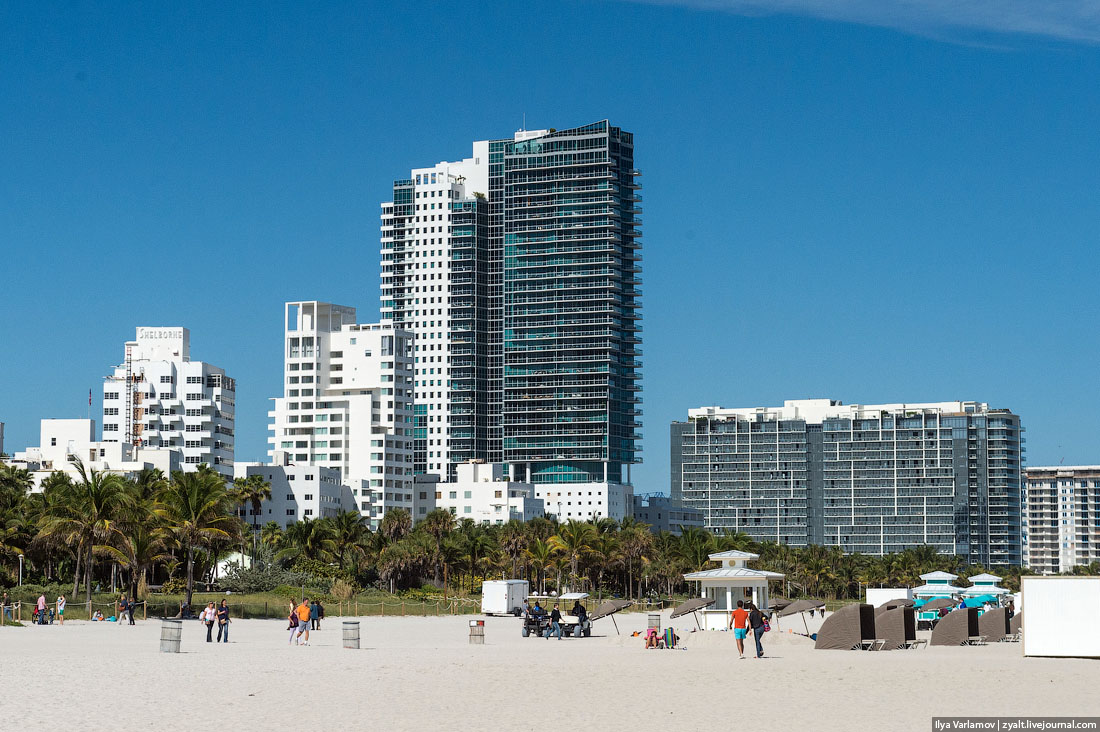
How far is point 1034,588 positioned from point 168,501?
42379 mm

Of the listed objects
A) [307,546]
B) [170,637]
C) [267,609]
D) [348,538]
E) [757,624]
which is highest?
[757,624]

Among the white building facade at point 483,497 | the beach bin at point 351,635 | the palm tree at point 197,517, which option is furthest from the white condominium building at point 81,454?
the beach bin at point 351,635

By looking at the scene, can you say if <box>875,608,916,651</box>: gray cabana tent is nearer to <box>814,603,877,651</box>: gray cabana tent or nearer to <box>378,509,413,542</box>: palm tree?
<box>814,603,877,651</box>: gray cabana tent

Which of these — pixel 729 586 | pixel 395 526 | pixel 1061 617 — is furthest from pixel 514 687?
pixel 395 526

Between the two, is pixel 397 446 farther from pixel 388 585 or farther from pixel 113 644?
pixel 113 644

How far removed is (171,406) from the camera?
527 feet

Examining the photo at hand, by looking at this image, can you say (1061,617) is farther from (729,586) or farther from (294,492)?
(294,492)

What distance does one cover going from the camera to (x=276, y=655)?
115ft

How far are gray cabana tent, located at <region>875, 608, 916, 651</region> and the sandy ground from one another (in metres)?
0.89

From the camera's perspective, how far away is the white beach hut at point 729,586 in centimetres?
4984

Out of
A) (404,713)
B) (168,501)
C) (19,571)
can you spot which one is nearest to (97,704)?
(404,713)

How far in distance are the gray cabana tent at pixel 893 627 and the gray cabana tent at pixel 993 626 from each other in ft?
15.1

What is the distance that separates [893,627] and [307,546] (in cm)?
6432

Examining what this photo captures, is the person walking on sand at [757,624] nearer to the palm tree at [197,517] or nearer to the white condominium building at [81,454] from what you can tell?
the palm tree at [197,517]
